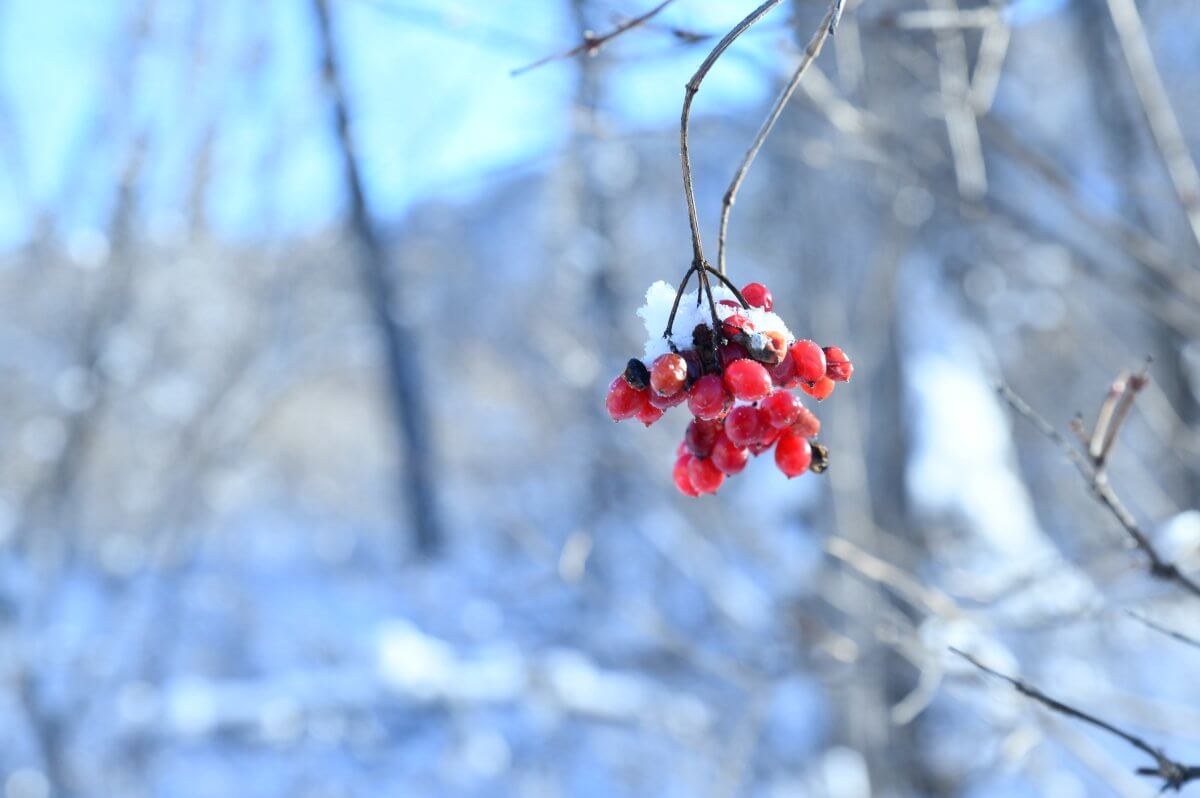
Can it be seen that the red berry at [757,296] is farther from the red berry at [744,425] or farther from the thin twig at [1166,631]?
the thin twig at [1166,631]

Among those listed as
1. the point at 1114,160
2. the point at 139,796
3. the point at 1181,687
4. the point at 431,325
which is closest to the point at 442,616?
the point at 139,796

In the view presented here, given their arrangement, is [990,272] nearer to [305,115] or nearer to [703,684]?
[703,684]

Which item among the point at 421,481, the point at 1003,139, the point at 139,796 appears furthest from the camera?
the point at 421,481

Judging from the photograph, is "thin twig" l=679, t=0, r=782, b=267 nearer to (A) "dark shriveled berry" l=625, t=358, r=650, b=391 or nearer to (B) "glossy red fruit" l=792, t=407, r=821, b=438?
(A) "dark shriveled berry" l=625, t=358, r=650, b=391

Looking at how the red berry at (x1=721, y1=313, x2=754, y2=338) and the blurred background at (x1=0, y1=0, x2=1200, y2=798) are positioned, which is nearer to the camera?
the red berry at (x1=721, y1=313, x2=754, y2=338)

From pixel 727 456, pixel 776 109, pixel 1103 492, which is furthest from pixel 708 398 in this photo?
pixel 1103 492

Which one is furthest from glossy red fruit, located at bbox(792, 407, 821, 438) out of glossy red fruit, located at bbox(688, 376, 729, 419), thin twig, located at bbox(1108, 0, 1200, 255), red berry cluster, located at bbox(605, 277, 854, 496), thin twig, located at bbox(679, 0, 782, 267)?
thin twig, located at bbox(1108, 0, 1200, 255)
